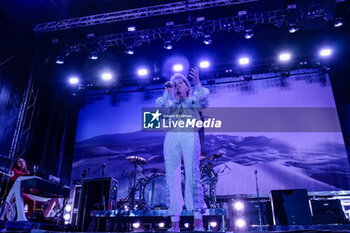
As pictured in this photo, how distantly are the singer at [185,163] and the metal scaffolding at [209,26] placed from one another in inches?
189

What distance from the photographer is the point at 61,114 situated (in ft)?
32.4

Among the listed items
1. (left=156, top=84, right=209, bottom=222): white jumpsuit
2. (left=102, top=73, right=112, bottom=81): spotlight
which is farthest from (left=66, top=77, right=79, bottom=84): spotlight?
(left=156, top=84, right=209, bottom=222): white jumpsuit

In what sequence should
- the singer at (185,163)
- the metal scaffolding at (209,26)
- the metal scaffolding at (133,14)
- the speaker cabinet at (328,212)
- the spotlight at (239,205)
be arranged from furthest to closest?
1. the metal scaffolding at (209,26)
2. the metal scaffolding at (133,14)
3. the spotlight at (239,205)
4. the speaker cabinet at (328,212)
5. the singer at (185,163)

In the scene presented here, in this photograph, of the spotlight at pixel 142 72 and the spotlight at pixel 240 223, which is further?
the spotlight at pixel 142 72

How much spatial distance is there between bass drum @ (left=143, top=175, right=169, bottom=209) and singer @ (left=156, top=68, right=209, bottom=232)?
3.62 metres

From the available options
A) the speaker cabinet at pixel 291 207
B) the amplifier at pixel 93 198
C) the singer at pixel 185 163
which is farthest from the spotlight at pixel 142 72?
the singer at pixel 185 163

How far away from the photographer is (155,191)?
270 inches

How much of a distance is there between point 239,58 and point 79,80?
5.98 m

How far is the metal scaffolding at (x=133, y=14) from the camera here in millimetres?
7055

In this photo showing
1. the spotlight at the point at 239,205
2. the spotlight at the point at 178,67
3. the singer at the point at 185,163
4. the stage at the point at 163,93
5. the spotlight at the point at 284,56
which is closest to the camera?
the singer at the point at 185,163

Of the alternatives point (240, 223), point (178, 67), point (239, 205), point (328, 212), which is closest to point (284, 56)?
point (178, 67)

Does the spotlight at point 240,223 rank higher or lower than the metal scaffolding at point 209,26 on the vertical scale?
lower

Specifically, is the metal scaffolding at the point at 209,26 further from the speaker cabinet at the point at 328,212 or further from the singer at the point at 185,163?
the speaker cabinet at the point at 328,212

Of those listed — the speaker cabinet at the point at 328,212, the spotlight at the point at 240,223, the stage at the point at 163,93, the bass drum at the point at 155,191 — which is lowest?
the spotlight at the point at 240,223
